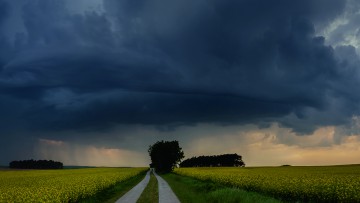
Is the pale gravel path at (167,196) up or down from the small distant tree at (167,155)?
down

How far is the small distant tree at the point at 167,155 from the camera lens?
127375 mm

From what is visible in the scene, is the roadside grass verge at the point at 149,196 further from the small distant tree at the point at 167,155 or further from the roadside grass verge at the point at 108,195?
the small distant tree at the point at 167,155

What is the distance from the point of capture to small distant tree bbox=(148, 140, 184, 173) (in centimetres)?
12738

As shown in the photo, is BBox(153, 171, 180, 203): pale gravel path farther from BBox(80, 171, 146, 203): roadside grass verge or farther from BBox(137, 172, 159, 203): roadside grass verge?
BBox(80, 171, 146, 203): roadside grass verge

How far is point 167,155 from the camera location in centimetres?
12738

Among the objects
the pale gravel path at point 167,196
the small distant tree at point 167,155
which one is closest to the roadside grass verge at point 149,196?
the pale gravel path at point 167,196

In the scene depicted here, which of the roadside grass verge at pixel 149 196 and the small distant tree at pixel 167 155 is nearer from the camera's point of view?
the roadside grass verge at pixel 149 196

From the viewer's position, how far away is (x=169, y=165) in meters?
127

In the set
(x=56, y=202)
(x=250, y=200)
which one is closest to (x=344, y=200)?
(x=250, y=200)

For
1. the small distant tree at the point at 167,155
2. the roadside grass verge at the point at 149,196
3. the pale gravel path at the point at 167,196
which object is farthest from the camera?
the small distant tree at the point at 167,155

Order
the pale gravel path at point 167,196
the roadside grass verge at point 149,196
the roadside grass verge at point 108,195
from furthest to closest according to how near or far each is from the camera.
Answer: the roadside grass verge at point 108,195, the roadside grass verge at point 149,196, the pale gravel path at point 167,196

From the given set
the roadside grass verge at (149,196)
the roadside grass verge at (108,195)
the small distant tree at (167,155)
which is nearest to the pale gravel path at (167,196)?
the roadside grass verge at (149,196)

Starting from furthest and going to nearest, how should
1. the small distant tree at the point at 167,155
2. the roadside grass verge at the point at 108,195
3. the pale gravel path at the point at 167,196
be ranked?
the small distant tree at the point at 167,155 < the roadside grass verge at the point at 108,195 < the pale gravel path at the point at 167,196

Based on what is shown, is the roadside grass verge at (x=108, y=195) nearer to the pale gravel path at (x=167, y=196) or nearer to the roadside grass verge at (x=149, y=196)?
the roadside grass verge at (x=149, y=196)
